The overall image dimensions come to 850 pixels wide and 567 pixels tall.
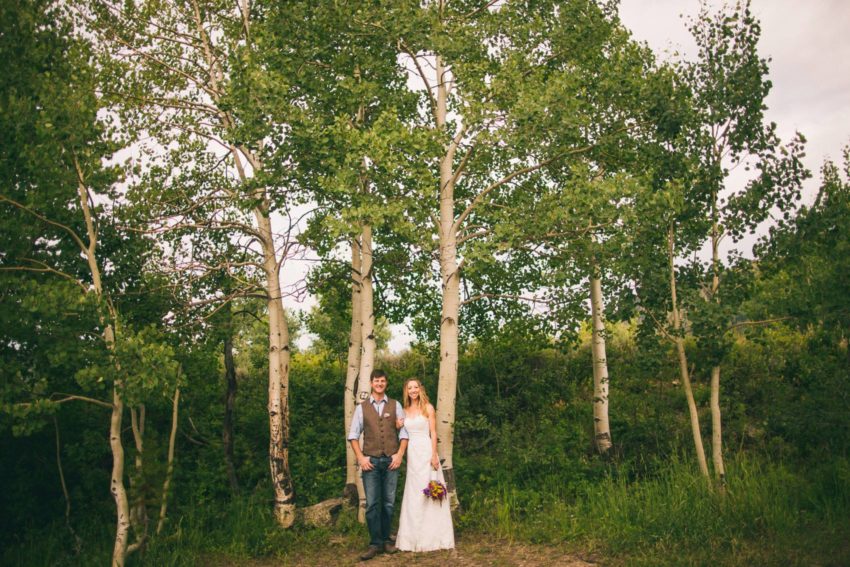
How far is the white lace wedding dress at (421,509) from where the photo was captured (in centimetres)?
831

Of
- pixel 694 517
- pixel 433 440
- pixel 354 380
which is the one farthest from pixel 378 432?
pixel 694 517

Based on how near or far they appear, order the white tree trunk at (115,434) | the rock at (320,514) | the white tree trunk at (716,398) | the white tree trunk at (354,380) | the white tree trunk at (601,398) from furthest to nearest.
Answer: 1. the white tree trunk at (601,398)
2. the white tree trunk at (354,380)
3. the rock at (320,514)
4. the white tree trunk at (716,398)
5. the white tree trunk at (115,434)

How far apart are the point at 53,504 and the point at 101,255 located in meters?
4.97

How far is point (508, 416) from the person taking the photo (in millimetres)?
14883

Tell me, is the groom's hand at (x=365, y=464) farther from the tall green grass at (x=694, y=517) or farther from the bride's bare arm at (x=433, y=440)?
the tall green grass at (x=694, y=517)

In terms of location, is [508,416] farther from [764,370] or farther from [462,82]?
[462,82]

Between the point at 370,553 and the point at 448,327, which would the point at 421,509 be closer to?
the point at 370,553

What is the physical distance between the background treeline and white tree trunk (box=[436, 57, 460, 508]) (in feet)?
0.15

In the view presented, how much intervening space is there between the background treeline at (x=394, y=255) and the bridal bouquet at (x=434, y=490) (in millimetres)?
1408

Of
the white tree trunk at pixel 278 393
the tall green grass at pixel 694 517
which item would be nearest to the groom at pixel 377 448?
the tall green grass at pixel 694 517

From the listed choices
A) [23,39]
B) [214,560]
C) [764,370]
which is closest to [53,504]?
[214,560]

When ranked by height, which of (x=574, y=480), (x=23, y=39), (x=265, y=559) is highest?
(x=23, y=39)

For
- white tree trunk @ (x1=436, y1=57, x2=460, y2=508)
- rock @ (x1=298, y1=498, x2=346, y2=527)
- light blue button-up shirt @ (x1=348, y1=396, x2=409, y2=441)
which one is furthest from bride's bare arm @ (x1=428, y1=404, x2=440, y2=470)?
rock @ (x1=298, y1=498, x2=346, y2=527)

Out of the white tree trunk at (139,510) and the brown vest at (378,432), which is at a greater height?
the brown vest at (378,432)
